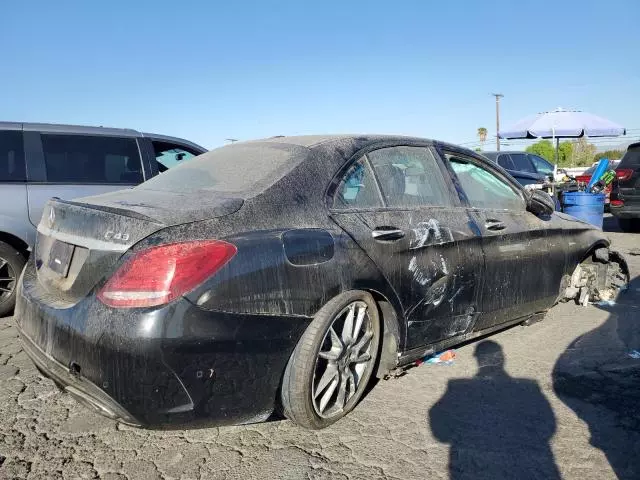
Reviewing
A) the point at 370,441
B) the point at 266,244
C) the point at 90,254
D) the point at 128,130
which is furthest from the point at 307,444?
the point at 128,130

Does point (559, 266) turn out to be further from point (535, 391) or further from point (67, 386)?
point (67, 386)

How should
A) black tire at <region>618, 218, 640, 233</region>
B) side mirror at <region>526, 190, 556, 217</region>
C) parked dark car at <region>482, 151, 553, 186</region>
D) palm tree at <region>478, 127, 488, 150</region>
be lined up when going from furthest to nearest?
palm tree at <region>478, 127, 488, 150</region> < parked dark car at <region>482, 151, 553, 186</region> < black tire at <region>618, 218, 640, 233</region> < side mirror at <region>526, 190, 556, 217</region>

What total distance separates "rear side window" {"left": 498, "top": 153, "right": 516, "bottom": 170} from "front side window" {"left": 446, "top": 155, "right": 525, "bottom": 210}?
339 inches

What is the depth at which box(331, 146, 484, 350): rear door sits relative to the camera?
289 cm

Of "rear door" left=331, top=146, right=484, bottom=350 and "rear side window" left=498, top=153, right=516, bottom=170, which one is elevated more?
"rear side window" left=498, top=153, right=516, bottom=170

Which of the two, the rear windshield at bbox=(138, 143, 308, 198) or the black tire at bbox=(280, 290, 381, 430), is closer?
the black tire at bbox=(280, 290, 381, 430)

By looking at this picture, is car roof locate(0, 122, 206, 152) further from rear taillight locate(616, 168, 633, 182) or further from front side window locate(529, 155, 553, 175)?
front side window locate(529, 155, 553, 175)

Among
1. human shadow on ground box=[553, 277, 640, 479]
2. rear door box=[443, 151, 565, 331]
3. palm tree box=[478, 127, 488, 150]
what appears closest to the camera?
human shadow on ground box=[553, 277, 640, 479]

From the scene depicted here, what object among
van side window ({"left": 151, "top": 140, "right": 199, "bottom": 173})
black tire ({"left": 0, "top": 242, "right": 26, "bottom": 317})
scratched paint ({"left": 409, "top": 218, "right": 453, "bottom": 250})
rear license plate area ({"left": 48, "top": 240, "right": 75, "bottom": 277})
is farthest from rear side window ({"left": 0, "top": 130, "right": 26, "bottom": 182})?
scratched paint ({"left": 409, "top": 218, "right": 453, "bottom": 250})

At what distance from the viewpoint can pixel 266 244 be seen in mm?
2396

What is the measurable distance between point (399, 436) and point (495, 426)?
526 mm

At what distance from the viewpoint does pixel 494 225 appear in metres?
3.63

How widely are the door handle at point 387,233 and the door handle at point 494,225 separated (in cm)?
90

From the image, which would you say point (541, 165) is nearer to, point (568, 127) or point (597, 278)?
point (568, 127)
